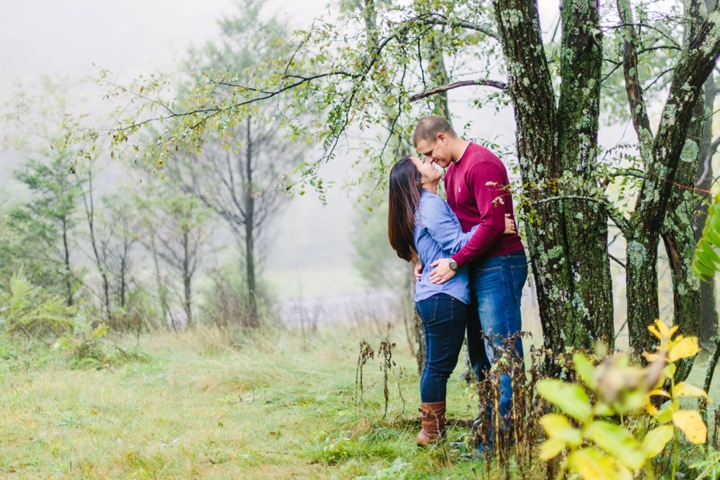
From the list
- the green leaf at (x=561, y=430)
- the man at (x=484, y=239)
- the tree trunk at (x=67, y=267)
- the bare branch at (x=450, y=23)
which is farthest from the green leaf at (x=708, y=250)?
the tree trunk at (x=67, y=267)

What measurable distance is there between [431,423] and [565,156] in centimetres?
180

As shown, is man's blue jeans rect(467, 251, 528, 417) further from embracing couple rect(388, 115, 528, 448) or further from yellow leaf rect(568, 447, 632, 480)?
yellow leaf rect(568, 447, 632, 480)

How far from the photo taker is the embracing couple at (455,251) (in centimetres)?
307

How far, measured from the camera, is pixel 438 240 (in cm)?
321

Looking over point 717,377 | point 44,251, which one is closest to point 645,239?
point 717,377

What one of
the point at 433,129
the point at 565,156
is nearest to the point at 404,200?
the point at 433,129

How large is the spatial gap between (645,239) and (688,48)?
1.04 m

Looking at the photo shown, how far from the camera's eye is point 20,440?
378 centimetres

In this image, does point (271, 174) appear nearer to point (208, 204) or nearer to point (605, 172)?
point (208, 204)

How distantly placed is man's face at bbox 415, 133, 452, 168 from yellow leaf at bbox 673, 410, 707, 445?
83.5 inches

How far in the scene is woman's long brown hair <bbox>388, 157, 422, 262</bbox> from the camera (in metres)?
3.33

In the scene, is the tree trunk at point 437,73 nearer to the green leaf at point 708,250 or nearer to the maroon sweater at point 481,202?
the maroon sweater at point 481,202

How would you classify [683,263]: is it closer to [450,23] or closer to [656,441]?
[450,23]

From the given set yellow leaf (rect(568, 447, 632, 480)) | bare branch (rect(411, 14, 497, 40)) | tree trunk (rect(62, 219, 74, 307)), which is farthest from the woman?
tree trunk (rect(62, 219, 74, 307))
